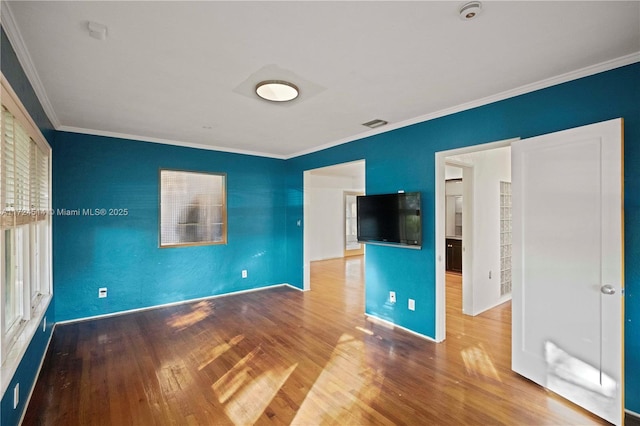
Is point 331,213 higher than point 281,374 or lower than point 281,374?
higher

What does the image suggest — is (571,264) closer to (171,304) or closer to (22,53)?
(22,53)

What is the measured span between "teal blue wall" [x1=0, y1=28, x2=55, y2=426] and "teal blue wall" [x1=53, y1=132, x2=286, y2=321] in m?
0.97

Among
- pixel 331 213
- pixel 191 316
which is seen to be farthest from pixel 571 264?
pixel 331 213

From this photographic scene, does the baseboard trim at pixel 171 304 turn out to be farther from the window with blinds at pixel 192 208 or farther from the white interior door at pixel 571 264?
the white interior door at pixel 571 264

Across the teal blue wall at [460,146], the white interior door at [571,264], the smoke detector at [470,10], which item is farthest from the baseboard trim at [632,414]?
the smoke detector at [470,10]

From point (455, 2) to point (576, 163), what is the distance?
61.2 inches

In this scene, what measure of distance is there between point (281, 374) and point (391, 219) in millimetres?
2109

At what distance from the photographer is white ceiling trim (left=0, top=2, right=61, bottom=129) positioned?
1.65m

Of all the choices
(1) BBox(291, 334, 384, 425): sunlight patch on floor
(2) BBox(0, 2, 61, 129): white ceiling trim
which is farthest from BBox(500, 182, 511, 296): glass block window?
(2) BBox(0, 2, 61, 129): white ceiling trim

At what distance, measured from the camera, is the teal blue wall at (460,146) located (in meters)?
2.13

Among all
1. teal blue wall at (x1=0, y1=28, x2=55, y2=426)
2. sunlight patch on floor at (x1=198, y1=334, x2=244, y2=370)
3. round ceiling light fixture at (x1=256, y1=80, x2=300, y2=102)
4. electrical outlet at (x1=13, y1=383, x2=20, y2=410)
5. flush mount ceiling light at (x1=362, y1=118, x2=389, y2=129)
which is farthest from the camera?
flush mount ceiling light at (x1=362, y1=118, x2=389, y2=129)

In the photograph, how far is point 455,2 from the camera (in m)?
1.57

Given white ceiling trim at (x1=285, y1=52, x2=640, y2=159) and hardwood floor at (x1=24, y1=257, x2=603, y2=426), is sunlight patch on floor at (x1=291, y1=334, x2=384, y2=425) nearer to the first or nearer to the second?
hardwood floor at (x1=24, y1=257, x2=603, y2=426)

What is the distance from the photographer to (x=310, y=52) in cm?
204
